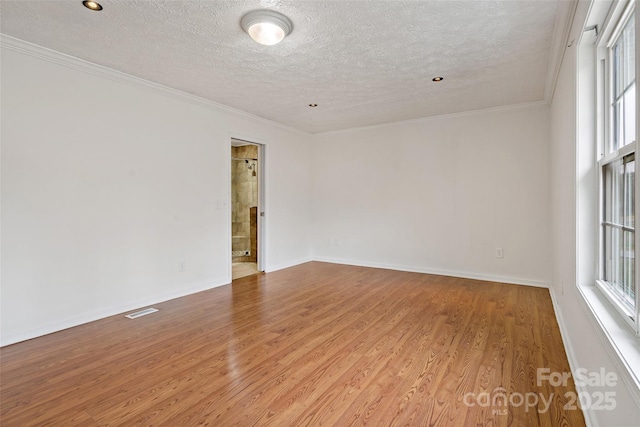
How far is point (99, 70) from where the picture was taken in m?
3.19

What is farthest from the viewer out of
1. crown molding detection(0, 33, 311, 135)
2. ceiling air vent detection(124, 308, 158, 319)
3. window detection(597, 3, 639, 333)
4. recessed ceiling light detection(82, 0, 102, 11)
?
ceiling air vent detection(124, 308, 158, 319)

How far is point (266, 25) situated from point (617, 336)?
2.67 meters

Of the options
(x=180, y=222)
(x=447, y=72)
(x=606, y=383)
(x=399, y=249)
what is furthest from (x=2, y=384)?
(x=399, y=249)

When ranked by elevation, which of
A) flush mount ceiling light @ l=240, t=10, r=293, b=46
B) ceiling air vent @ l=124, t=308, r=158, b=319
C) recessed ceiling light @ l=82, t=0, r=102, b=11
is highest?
recessed ceiling light @ l=82, t=0, r=102, b=11

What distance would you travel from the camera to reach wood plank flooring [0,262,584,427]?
1814 millimetres

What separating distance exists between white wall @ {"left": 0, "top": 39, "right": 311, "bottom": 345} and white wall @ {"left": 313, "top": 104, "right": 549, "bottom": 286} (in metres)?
2.23

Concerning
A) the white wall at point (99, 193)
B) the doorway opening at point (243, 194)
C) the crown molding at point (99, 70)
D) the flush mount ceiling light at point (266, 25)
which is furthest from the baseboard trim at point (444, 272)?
the flush mount ceiling light at point (266, 25)

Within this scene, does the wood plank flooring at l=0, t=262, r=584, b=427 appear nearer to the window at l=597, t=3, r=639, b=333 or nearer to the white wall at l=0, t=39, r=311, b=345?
the white wall at l=0, t=39, r=311, b=345

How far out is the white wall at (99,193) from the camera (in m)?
2.74

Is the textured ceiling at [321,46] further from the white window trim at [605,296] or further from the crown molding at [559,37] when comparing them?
the white window trim at [605,296]

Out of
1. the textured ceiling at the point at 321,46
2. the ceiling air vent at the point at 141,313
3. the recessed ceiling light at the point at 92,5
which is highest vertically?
the textured ceiling at the point at 321,46

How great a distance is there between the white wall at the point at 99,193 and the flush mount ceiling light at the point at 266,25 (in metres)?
1.88

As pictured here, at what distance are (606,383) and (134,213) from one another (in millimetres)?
4023

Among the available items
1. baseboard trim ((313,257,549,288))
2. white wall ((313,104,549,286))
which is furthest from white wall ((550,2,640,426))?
white wall ((313,104,549,286))
